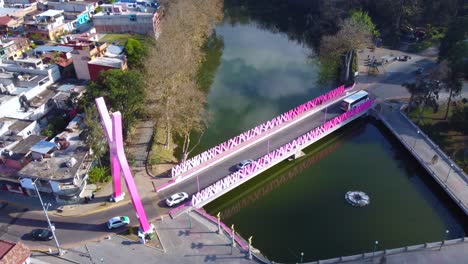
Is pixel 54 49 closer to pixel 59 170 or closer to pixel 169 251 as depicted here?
pixel 59 170

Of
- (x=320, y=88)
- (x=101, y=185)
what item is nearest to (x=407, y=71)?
(x=320, y=88)

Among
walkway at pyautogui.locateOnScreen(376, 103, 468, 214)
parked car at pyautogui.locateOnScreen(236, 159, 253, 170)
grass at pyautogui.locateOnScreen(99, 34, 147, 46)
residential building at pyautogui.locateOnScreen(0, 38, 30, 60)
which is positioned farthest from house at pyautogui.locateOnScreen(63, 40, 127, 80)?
walkway at pyautogui.locateOnScreen(376, 103, 468, 214)

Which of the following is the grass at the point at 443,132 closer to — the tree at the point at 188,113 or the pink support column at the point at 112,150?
the tree at the point at 188,113

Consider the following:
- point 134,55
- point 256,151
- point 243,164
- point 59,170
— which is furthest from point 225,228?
point 134,55

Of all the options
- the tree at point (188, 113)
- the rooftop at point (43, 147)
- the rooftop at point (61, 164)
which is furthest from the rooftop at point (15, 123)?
the tree at point (188, 113)

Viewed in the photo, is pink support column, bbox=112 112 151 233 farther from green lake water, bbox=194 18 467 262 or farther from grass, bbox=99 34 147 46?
grass, bbox=99 34 147 46
